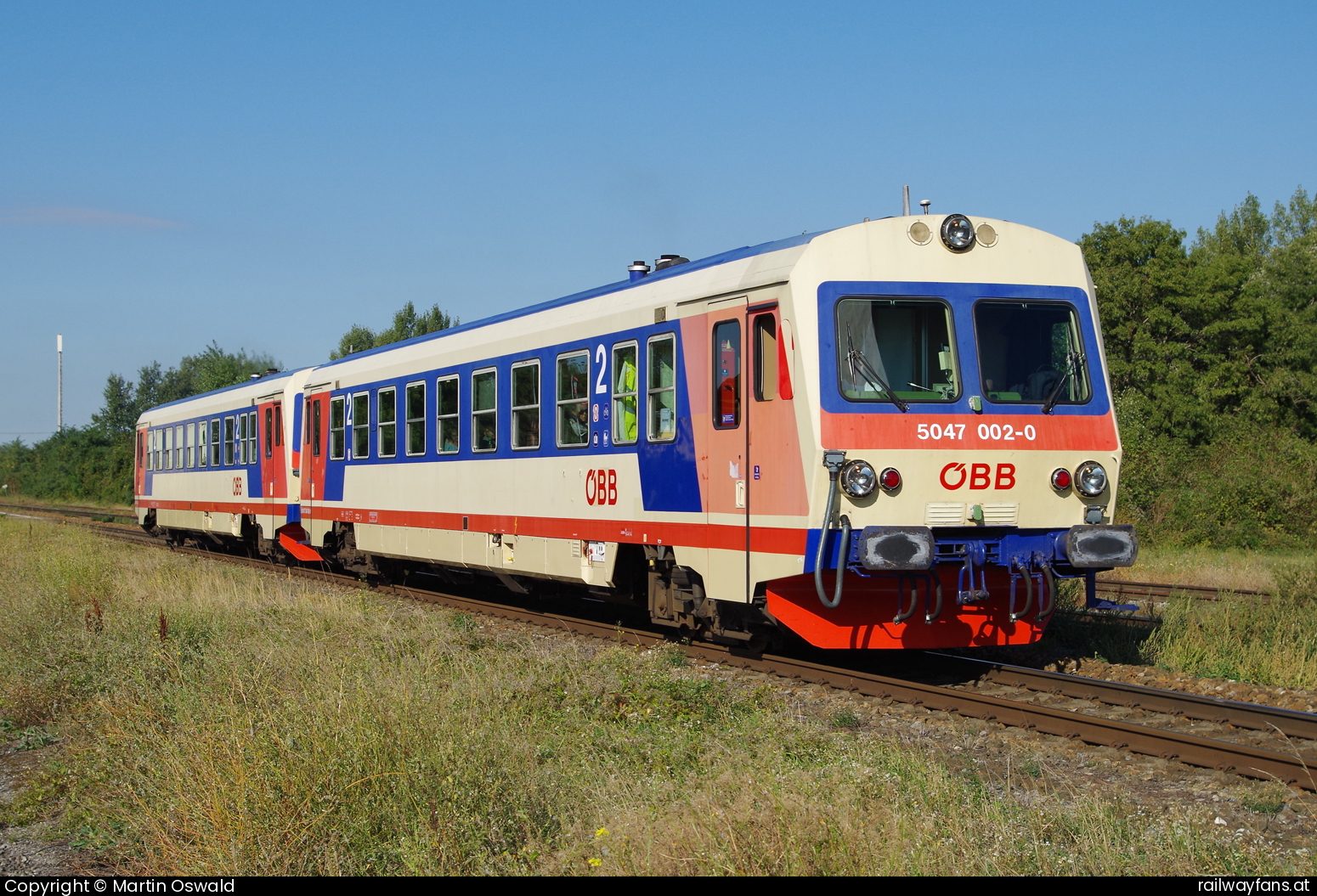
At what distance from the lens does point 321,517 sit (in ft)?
58.5

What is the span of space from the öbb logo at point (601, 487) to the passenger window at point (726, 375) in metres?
1.75

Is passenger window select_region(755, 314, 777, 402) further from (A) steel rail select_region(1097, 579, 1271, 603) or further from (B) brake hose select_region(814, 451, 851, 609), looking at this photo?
(A) steel rail select_region(1097, 579, 1271, 603)

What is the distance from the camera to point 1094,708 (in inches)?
309

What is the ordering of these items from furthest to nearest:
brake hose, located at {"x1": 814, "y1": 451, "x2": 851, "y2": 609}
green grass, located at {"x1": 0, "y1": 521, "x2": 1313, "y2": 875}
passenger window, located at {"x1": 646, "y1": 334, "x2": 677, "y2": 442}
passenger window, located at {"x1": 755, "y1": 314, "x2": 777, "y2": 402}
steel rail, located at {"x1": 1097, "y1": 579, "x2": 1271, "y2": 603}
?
steel rail, located at {"x1": 1097, "y1": 579, "x2": 1271, "y2": 603} → passenger window, located at {"x1": 646, "y1": 334, "x2": 677, "y2": 442} → passenger window, located at {"x1": 755, "y1": 314, "x2": 777, "y2": 402} → brake hose, located at {"x1": 814, "y1": 451, "x2": 851, "y2": 609} → green grass, located at {"x1": 0, "y1": 521, "x2": 1313, "y2": 875}

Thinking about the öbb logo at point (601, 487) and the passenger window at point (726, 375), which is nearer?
the passenger window at point (726, 375)

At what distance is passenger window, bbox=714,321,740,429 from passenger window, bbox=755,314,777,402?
21cm

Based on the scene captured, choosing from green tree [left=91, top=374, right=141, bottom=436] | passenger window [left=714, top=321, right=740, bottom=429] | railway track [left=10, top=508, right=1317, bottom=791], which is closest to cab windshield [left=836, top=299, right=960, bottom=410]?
passenger window [left=714, top=321, right=740, bottom=429]

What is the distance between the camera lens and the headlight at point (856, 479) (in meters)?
7.98

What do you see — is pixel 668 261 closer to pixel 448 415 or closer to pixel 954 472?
pixel 448 415

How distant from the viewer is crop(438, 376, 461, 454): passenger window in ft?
45.0

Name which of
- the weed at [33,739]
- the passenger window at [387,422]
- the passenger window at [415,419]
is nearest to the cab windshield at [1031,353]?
the weed at [33,739]

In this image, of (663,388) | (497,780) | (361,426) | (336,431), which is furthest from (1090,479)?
(336,431)

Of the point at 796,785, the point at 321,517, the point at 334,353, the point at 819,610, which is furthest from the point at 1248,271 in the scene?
the point at 334,353

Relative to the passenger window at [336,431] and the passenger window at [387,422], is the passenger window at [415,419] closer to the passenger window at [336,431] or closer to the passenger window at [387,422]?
the passenger window at [387,422]
